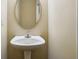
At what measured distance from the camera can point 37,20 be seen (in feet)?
7.36

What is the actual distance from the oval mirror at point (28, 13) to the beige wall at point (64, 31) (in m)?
0.33

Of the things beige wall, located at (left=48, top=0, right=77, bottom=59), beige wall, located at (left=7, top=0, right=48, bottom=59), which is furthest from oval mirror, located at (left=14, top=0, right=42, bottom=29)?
beige wall, located at (left=48, top=0, right=77, bottom=59)

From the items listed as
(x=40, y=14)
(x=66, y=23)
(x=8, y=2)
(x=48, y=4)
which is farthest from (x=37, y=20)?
(x=66, y=23)

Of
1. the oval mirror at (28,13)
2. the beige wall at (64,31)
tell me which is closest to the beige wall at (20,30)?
the oval mirror at (28,13)

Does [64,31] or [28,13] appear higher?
[28,13]

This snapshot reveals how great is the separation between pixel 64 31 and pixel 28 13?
900 mm

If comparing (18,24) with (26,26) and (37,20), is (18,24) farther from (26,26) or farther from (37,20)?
(37,20)

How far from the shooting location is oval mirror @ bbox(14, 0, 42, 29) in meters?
2.22

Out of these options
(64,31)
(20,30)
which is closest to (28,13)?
(20,30)

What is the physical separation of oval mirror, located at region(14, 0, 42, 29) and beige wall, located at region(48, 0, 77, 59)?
329 millimetres

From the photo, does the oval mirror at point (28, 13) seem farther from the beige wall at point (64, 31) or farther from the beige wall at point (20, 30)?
the beige wall at point (64, 31)

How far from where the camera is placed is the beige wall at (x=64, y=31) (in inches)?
53.2

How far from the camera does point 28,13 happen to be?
7.36 feet

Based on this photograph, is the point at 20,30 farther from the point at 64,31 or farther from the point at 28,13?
the point at 64,31
